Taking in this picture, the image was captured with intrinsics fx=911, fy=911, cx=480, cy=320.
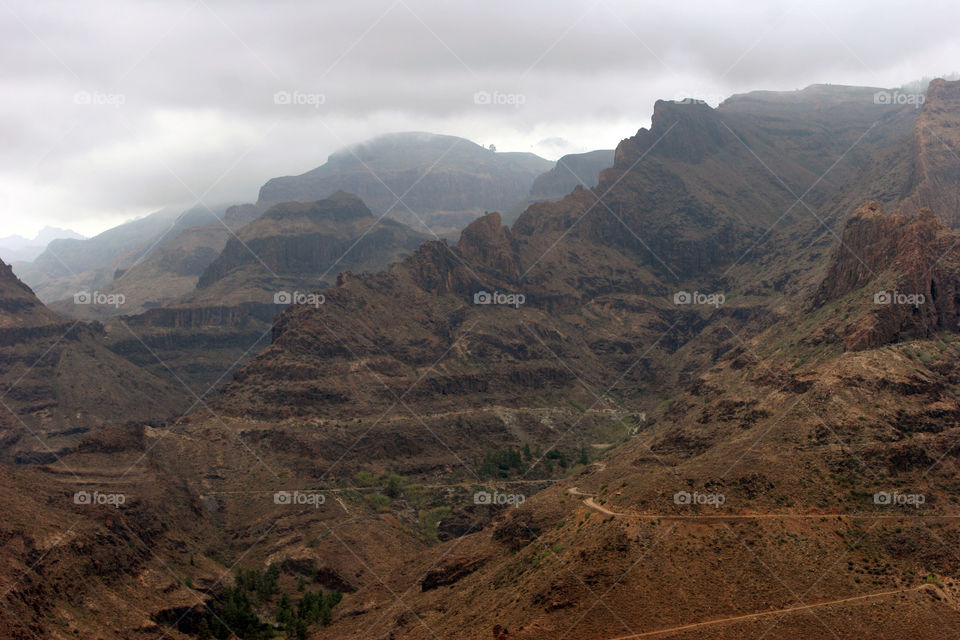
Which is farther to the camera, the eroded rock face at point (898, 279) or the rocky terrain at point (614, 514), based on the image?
the eroded rock face at point (898, 279)

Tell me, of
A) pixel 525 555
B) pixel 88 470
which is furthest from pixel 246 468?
pixel 525 555

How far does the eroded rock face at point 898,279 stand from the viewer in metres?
139

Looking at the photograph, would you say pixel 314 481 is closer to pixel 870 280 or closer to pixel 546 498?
pixel 546 498

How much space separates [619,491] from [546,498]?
22514 millimetres

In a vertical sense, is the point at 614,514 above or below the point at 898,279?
below

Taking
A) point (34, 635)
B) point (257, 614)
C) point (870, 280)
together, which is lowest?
point (257, 614)

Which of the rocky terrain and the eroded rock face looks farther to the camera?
the eroded rock face

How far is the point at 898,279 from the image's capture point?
482ft

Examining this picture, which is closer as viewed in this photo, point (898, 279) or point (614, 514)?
point (614, 514)

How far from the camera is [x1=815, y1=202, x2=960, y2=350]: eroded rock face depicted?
139 m

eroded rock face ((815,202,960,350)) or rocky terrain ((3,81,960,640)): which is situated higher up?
eroded rock face ((815,202,960,350))

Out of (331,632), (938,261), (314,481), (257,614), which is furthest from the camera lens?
(314,481)

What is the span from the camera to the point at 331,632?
385 ft

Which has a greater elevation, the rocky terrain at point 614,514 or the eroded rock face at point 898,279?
the eroded rock face at point 898,279
